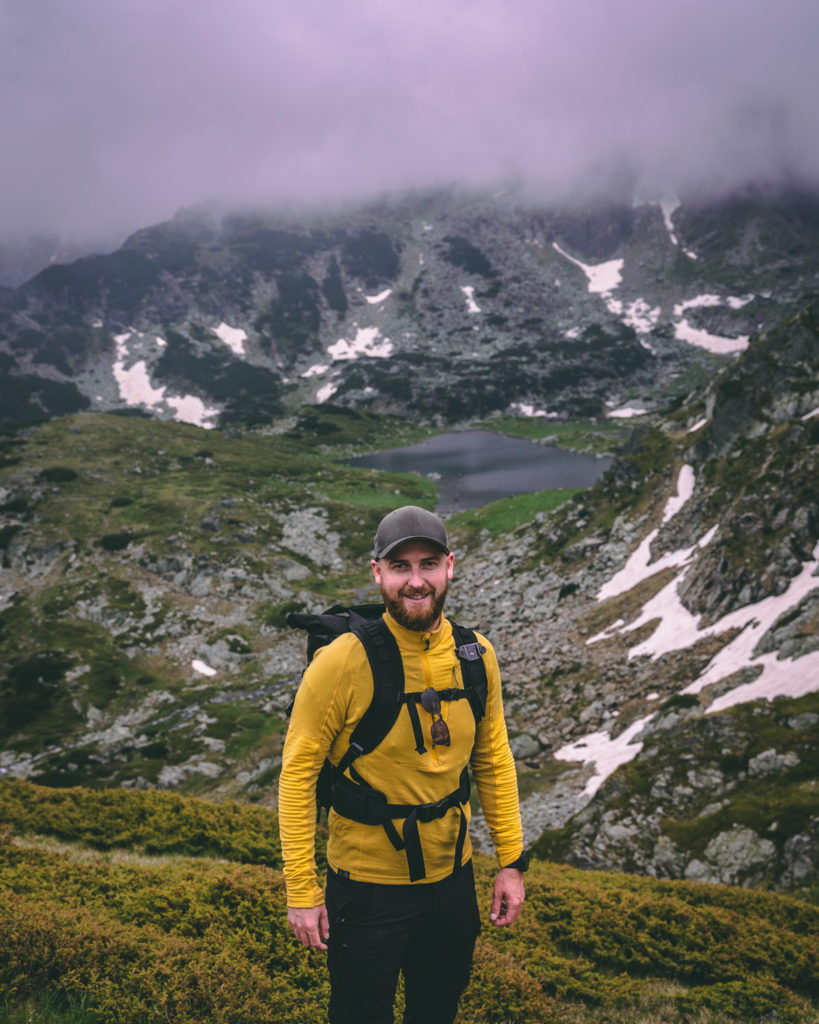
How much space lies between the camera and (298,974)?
6.37 metres

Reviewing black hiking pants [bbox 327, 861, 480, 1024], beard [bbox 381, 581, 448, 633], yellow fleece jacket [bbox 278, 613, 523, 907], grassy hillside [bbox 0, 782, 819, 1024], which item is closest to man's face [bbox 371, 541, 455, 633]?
beard [bbox 381, 581, 448, 633]

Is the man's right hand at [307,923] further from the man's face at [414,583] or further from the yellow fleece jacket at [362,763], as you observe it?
the man's face at [414,583]

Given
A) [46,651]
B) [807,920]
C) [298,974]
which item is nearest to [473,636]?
[298,974]

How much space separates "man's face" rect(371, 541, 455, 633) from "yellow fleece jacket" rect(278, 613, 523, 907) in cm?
16

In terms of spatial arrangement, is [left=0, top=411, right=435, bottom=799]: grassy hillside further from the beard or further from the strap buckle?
the beard

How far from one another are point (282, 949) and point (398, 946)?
3872mm

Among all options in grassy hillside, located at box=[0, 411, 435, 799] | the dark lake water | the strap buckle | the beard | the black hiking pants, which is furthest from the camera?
the dark lake water

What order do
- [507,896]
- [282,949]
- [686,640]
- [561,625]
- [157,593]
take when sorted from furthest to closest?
[157,593], [561,625], [686,640], [282,949], [507,896]

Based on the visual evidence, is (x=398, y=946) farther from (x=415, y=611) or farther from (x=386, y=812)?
(x=415, y=611)

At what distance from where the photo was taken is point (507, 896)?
4461mm

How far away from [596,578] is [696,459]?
39.6ft

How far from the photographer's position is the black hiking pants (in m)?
3.85

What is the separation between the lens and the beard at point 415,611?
4.02 meters

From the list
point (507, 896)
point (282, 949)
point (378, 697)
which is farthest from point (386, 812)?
point (282, 949)
